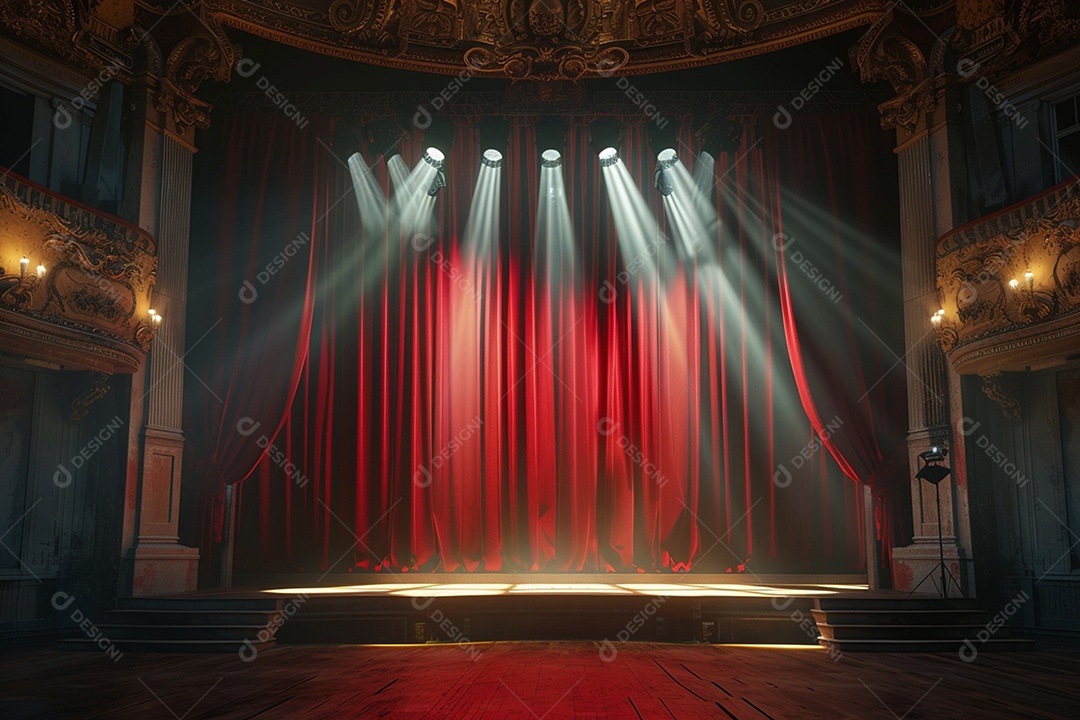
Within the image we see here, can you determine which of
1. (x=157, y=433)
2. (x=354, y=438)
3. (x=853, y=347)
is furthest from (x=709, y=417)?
(x=157, y=433)

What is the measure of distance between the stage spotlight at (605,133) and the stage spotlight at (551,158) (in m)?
0.40

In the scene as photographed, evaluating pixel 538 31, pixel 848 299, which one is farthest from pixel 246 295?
pixel 848 299

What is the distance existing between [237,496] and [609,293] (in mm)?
4322

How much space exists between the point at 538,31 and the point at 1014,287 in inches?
204

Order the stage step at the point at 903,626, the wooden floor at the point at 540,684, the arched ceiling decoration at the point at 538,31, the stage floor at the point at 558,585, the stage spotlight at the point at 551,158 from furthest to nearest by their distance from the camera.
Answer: the stage spotlight at the point at 551,158 → the arched ceiling decoration at the point at 538,31 → the stage floor at the point at 558,585 → the stage step at the point at 903,626 → the wooden floor at the point at 540,684

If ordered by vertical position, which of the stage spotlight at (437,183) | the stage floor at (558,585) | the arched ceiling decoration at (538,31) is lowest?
the stage floor at (558,585)

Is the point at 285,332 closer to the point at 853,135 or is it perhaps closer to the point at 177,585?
the point at 177,585

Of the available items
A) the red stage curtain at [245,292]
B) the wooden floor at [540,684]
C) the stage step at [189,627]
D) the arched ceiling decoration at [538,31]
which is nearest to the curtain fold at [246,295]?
the red stage curtain at [245,292]

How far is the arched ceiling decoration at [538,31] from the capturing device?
31.2 feet

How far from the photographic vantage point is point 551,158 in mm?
10469

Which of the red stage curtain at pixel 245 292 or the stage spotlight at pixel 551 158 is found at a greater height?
the stage spotlight at pixel 551 158

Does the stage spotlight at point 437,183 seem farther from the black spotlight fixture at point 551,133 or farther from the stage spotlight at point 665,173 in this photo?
the stage spotlight at point 665,173

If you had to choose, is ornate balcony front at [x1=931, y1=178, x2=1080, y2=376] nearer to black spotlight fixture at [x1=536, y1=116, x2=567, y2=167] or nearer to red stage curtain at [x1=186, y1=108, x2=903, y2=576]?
red stage curtain at [x1=186, y1=108, x2=903, y2=576]

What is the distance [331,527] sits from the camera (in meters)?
9.41
